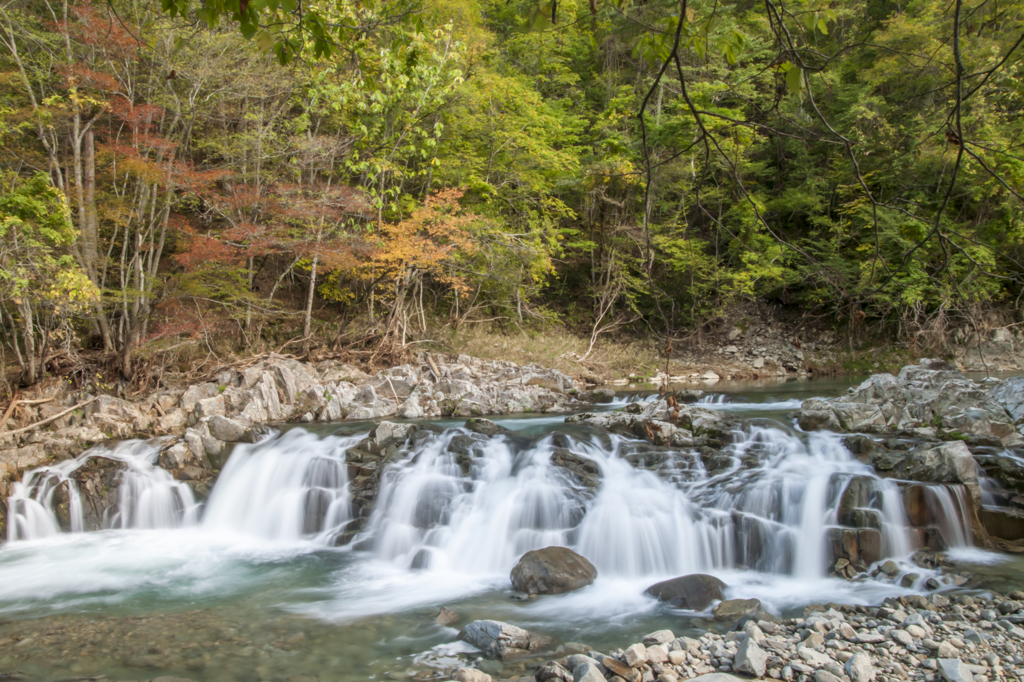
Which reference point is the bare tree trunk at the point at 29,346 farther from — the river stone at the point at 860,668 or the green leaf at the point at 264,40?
the river stone at the point at 860,668

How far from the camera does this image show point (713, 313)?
62.1 ft

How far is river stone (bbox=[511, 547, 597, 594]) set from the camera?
5492 millimetres

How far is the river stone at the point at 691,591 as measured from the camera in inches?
195

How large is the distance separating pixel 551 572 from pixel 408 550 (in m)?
1.91

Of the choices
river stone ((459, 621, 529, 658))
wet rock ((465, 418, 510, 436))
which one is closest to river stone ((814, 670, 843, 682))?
river stone ((459, 621, 529, 658))

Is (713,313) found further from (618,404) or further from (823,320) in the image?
(618,404)

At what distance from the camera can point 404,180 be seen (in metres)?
15.4

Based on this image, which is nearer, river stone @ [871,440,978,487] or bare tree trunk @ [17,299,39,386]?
river stone @ [871,440,978,487]

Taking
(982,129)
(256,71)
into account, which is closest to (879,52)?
(982,129)

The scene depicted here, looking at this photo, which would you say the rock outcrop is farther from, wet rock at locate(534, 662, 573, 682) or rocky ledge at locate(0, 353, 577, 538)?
wet rock at locate(534, 662, 573, 682)

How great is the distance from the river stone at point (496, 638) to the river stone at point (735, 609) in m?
1.57

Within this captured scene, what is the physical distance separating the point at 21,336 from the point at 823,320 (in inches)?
813

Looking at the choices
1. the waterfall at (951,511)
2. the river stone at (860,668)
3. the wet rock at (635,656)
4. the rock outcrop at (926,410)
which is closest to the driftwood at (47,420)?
the wet rock at (635,656)

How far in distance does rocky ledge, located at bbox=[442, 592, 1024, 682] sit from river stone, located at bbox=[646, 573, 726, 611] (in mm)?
464
